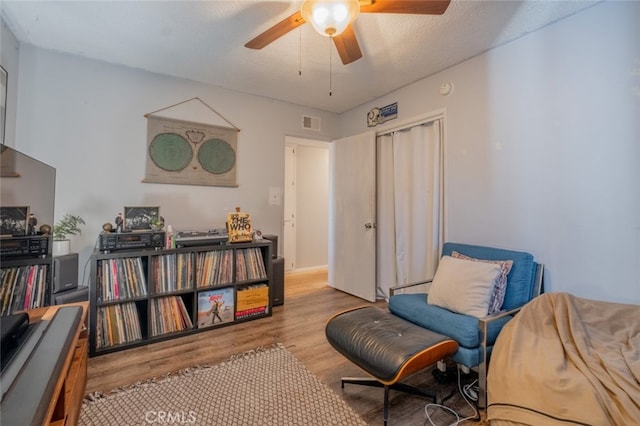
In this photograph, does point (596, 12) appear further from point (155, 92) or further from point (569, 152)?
point (155, 92)

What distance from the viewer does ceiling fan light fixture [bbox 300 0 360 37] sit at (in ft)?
4.52

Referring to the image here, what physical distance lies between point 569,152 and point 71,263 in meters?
3.68

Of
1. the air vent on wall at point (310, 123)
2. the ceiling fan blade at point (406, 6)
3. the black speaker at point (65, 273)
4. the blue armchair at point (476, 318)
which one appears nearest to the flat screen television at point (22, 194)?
the black speaker at point (65, 273)

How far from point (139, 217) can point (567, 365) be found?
3258 mm

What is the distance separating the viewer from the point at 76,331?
125cm

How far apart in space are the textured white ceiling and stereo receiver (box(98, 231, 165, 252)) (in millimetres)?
1565

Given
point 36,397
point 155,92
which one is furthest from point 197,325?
point 155,92

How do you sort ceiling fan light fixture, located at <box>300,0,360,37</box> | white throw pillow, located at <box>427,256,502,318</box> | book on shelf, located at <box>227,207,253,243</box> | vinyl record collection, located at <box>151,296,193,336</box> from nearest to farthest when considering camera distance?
ceiling fan light fixture, located at <box>300,0,360,37</box>, white throw pillow, located at <box>427,256,502,318</box>, vinyl record collection, located at <box>151,296,193,336</box>, book on shelf, located at <box>227,207,253,243</box>

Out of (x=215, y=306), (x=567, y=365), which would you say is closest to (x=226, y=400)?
(x=215, y=306)

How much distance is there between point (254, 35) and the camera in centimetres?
222

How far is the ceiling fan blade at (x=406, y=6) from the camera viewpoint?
1429 mm

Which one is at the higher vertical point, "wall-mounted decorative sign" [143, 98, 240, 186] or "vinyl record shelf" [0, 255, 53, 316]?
"wall-mounted decorative sign" [143, 98, 240, 186]

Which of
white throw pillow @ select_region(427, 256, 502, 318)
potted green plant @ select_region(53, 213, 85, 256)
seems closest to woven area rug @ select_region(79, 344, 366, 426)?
white throw pillow @ select_region(427, 256, 502, 318)

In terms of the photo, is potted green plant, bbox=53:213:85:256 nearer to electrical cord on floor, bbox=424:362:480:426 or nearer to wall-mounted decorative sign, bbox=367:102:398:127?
electrical cord on floor, bbox=424:362:480:426
